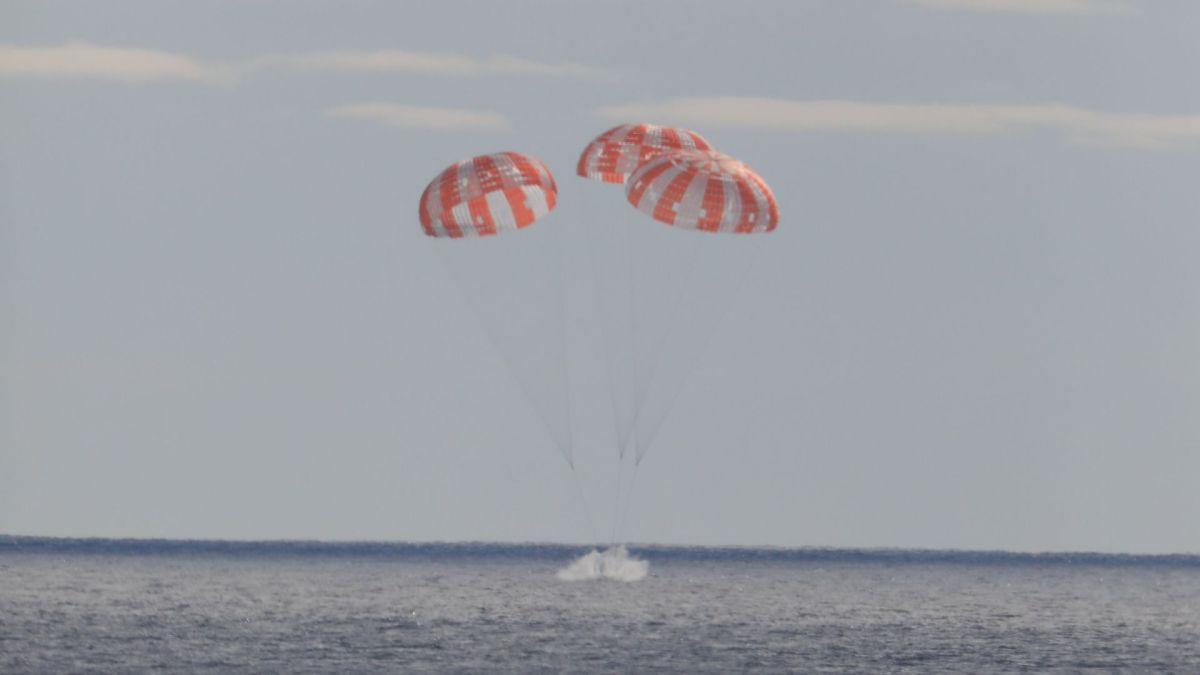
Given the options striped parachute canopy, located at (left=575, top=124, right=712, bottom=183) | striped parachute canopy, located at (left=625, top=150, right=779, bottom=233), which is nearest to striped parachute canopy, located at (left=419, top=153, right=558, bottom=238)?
striped parachute canopy, located at (left=575, top=124, right=712, bottom=183)

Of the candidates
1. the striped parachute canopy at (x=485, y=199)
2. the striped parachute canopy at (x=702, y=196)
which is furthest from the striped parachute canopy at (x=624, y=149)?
the striped parachute canopy at (x=702, y=196)

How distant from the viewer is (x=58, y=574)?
4291 inches

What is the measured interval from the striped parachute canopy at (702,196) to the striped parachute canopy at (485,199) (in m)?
2.55

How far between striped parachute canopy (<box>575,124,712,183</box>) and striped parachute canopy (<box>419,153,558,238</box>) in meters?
1.36

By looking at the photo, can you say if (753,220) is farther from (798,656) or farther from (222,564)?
(222,564)

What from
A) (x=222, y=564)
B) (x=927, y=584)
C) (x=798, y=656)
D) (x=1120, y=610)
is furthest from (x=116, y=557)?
(x=798, y=656)

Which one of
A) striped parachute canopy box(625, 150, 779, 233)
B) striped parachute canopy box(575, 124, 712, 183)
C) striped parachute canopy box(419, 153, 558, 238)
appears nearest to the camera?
striped parachute canopy box(625, 150, 779, 233)

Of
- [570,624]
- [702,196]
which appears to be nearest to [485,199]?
[702,196]

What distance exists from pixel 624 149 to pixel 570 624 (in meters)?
22.0

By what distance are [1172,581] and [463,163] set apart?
10884 centimetres

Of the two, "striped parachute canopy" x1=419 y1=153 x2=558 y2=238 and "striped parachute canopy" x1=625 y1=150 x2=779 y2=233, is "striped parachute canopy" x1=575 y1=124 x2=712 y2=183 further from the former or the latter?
"striped parachute canopy" x1=625 y1=150 x2=779 y2=233

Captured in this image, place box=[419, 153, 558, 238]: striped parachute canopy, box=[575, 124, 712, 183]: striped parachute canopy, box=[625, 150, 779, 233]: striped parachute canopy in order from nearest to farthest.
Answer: box=[625, 150, 779, 233]: striped parachute canopy
box=[419, 153, 558, 238]: striped parachute canopy
box=[575, 124, 712, 183]: striped parachute canopy

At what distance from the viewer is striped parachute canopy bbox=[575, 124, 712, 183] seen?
46.7 meters

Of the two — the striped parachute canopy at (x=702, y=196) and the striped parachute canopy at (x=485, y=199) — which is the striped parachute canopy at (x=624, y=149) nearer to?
the striped parachute canopy at (x=485, y=199)
